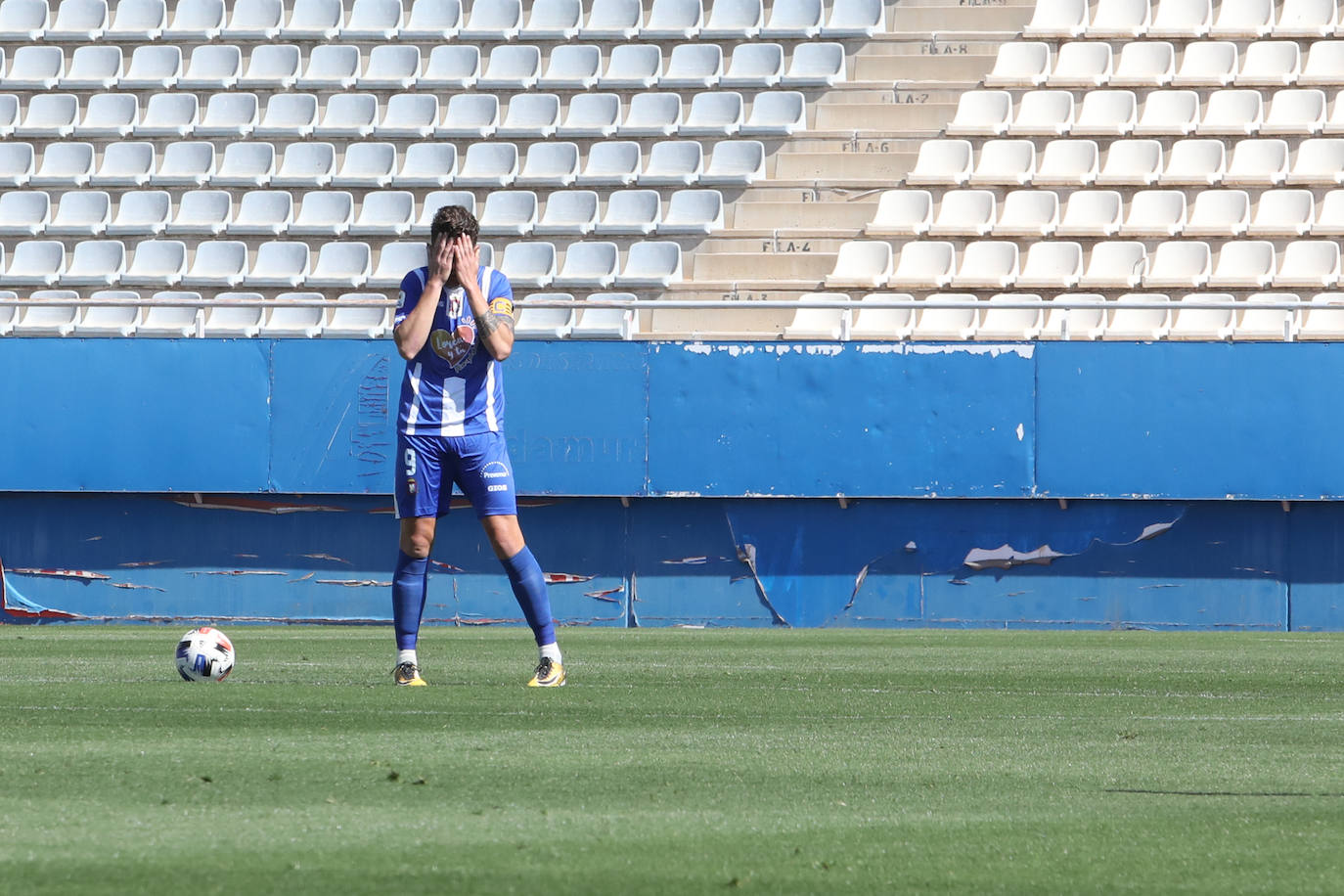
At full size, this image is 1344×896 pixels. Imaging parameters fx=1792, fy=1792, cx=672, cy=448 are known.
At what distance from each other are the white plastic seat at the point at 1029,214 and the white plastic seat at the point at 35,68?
10973 mm

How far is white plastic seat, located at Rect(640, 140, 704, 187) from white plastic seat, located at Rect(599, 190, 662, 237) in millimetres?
225

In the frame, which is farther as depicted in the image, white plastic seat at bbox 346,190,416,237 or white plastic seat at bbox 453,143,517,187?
white plastic seat at bbox 453,143,517,187

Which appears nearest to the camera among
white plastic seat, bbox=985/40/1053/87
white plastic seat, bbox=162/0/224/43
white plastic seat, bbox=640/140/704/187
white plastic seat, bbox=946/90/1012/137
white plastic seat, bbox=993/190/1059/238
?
white plastic seat, bbox=993/190/1059/238

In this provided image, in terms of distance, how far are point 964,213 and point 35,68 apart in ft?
35.9

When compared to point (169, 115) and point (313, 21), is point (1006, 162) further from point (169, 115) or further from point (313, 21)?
point (169, 115)

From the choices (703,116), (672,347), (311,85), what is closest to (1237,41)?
(703,116)

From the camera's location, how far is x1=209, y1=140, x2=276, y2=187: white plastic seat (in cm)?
1931

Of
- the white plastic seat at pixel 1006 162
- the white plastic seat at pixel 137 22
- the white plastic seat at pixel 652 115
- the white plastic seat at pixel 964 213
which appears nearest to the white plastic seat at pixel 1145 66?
the white plastic seat at pixel 1006 162

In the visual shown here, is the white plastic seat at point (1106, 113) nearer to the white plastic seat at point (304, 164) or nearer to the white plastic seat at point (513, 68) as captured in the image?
the white plastic seat at point (513, 68)

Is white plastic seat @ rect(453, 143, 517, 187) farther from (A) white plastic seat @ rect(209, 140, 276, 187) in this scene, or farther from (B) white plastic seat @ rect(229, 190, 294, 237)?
(A) white plastic seat @ rect(209, 140, 276, 187)

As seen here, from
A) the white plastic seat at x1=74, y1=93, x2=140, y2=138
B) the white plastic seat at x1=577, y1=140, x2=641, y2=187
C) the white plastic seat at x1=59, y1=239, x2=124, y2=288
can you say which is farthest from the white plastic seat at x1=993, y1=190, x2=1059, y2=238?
the white plastic seat at x1=74, y1=93, x2=140, y2=138

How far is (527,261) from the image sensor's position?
1783 cm

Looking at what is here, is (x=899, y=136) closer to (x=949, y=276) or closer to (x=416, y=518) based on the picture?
(x=949, y=276)

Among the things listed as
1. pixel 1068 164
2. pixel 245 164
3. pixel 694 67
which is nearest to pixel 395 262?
pixel 245 164
